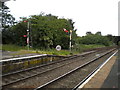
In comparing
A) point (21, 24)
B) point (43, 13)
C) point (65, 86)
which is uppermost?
point (43, 13)

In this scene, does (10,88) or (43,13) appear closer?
(10,88)

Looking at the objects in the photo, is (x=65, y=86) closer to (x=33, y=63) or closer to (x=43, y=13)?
(x=33, y=63)

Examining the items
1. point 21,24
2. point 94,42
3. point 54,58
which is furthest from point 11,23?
point 94,42

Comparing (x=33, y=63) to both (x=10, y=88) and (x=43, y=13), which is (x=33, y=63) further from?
(x=43, y=13)

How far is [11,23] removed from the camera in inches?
1485

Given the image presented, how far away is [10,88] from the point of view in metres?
7.31

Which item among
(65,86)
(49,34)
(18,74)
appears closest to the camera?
(65,86)

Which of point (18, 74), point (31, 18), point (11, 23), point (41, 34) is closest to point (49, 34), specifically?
point (41, 34)

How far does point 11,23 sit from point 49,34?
13740 millimetres

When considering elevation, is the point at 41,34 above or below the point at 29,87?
above

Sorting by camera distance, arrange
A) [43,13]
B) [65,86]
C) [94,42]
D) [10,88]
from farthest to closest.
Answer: [94,42], [43,13], [65,86], [10,88]

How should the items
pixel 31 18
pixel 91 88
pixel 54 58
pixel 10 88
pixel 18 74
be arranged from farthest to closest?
1. pixel 31 18
2. pixel 54 58
3. pixel 18 74
4. pixel 10 88
5. pixel 91 88

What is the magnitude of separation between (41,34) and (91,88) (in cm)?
2275

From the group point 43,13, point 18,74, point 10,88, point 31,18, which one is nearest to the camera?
point 10,88
